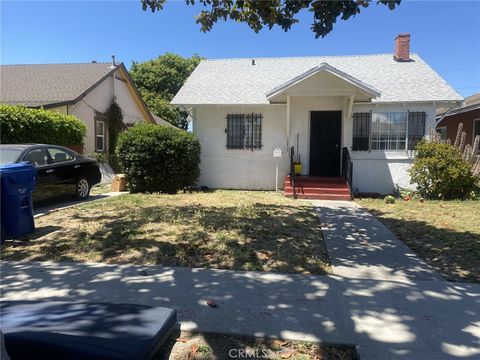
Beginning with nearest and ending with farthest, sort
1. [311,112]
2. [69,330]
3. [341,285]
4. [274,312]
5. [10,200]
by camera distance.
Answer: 1. [69,330]
2. [274,312]
3. [341,285]
4. [10,200]
5. [311,112]

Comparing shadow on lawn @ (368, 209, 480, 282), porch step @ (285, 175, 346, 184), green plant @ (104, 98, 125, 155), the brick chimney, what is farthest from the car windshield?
the brick chimney

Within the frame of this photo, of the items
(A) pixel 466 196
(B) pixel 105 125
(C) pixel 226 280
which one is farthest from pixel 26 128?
(A) pixel 466 196

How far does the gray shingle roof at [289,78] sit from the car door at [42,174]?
6.09m

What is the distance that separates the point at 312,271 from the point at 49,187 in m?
7.18

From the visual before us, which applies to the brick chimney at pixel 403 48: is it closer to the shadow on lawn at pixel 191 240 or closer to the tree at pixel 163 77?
the shadow on lawn at pixel 191 240

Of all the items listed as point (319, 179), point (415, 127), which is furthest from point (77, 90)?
point (415, 127)

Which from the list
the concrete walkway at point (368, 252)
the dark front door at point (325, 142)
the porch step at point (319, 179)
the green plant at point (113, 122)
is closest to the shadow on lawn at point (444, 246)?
the concrete walkway at point (368, 252)

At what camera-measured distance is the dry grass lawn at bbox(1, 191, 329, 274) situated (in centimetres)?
548

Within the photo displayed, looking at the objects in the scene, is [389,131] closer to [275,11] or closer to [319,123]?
[319,123]

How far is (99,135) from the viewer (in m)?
20.7

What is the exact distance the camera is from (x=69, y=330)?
7.77 feet

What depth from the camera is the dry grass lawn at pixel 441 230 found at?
5.39m

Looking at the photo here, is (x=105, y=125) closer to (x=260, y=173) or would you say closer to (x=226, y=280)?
(x=260, y=173)

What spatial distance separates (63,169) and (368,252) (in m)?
7.64
